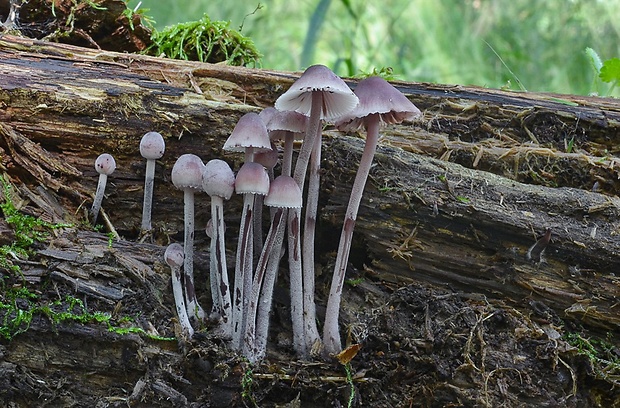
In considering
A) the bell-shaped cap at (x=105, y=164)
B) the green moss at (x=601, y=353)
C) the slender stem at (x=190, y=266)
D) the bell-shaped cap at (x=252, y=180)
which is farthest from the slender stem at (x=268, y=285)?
the green moss at (x=601, y=353)

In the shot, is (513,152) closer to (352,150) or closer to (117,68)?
(352,150)

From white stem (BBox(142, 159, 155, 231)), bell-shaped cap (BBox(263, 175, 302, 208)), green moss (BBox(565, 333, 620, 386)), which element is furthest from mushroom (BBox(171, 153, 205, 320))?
green moss (BBox(565, 333, 620, 386))

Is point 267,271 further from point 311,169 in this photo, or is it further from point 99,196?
point 99,196

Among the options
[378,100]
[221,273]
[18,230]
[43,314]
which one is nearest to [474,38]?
[378,100]

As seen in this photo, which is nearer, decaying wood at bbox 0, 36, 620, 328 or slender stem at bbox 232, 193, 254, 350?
slender stem at bbox 232, 193, 254, 350

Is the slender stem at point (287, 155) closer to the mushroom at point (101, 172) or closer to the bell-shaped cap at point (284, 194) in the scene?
the bell-shaped cap at point (284, 194)

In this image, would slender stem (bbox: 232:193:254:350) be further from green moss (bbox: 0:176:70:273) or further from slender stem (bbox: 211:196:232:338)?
green moss (bbox: 0:176:70:273)
